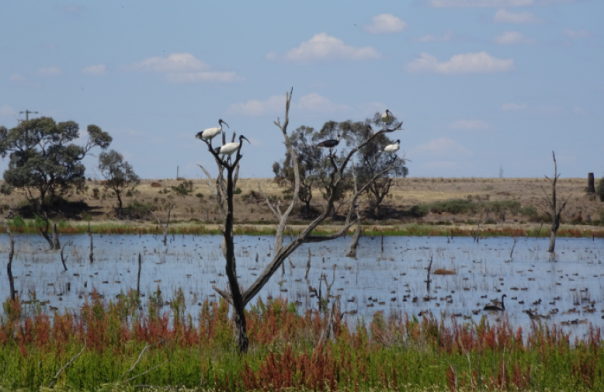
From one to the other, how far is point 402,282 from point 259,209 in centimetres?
4353

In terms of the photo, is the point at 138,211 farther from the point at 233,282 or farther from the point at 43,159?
the point at 233,282

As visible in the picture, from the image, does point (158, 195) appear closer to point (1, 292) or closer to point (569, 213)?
point (569, 213)

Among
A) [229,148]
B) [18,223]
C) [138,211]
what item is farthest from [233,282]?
[138,211]

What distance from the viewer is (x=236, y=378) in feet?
30.8

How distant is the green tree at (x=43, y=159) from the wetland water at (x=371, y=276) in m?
21.6

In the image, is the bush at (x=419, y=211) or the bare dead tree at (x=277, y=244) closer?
the bare dead tree at (x=277, y=244)

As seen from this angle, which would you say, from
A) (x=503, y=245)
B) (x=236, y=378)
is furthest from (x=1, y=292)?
(x=503, y=245)

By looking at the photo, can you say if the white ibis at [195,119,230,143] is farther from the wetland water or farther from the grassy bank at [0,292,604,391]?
the wetland water

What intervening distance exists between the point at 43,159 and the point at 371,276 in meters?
47.6

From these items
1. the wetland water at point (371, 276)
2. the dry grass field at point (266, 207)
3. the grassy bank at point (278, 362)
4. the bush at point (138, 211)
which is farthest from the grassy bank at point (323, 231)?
the grassy bank at point (278, 362)

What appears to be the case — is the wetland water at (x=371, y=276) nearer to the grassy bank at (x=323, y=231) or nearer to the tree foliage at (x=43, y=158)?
the grassy bank at (x=323, y=231)

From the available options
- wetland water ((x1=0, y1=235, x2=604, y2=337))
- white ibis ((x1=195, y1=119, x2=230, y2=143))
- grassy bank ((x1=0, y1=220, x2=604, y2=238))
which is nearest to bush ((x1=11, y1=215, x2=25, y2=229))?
grassy bank ((x1=0, y1=220, x2=604, y2=238))

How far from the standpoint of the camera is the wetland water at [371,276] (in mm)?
21453

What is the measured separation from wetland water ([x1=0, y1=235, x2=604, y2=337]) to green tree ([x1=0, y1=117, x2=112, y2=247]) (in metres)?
21.6
